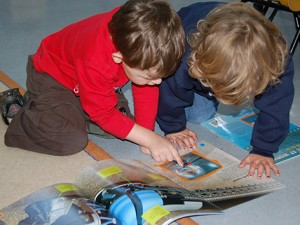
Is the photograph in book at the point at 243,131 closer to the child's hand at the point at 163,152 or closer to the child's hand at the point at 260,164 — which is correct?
the child's hand at the point at 260,164

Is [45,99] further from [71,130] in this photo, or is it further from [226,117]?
[226,117]

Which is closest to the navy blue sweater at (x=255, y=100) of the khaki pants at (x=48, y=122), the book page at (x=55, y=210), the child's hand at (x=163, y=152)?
the child's hand at (x=163, y=152)

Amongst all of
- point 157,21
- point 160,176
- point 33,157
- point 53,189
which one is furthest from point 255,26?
point 33,157

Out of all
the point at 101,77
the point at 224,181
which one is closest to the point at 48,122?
the point at 101,77

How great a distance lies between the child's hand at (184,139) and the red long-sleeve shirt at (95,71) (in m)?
0.07

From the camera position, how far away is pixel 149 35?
33.0 inches

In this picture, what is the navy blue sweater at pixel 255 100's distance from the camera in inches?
38.1

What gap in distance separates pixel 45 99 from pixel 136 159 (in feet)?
0.95

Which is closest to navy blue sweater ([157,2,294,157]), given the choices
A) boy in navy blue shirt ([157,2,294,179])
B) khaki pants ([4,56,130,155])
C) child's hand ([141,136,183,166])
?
boy in navy blue shirt ([157,2,294,179])

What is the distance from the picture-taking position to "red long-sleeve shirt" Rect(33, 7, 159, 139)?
3.11 ft

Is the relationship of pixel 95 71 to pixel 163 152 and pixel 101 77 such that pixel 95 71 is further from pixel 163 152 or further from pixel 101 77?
pixel 163 152

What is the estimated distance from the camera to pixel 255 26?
793 mm

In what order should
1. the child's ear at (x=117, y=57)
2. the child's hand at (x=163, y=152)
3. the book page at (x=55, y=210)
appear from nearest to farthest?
the book page at (x=55, y=210) → the child's ear at (x=117, y=57) → the child's hand at (x=163, y=152)

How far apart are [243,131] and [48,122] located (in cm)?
54
